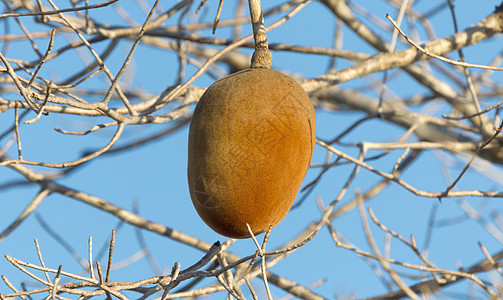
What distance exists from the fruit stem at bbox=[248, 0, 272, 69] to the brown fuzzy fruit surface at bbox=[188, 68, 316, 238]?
0.28 feet

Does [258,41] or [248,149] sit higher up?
[258,41]

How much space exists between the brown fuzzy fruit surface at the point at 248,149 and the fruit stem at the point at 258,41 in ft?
0.28

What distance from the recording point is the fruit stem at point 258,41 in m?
1.36

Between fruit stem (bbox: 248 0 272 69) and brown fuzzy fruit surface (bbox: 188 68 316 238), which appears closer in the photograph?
brown fuzzy fruit surface (bbox: 188 68 316 238)

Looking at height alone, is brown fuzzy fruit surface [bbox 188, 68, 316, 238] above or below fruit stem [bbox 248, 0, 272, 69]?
below

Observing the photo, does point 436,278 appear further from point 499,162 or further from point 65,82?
point 65,82

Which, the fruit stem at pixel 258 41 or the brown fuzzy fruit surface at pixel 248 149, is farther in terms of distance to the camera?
the fruit stem at pixel 258 41

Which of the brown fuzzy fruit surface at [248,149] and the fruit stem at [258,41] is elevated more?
the fruit stem at [258,41]

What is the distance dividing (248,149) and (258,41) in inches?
12.2

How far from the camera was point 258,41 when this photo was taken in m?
1.38

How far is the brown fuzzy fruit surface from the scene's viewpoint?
3.92ft

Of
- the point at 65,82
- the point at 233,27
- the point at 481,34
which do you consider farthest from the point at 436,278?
the point at 233,27

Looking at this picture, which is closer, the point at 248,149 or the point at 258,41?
the point at 248,149

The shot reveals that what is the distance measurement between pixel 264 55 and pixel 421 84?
153 centimetres
